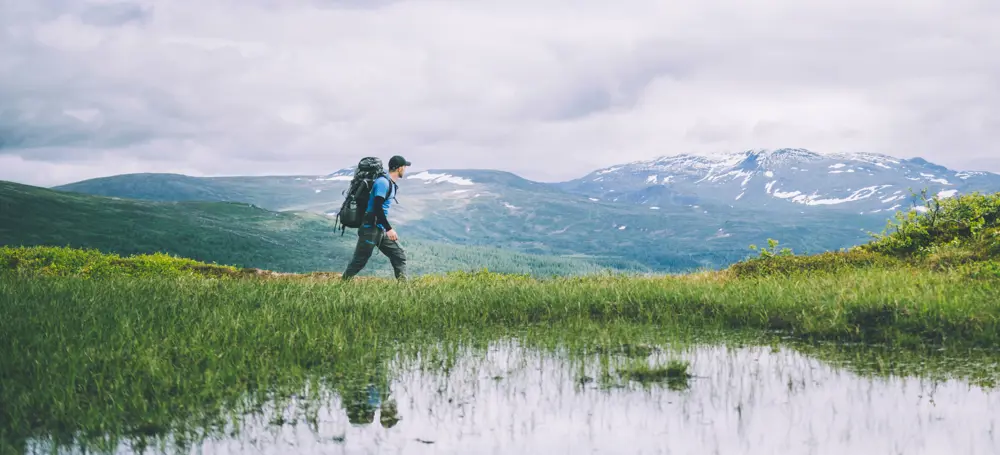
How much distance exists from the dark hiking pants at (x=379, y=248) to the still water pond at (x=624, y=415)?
301 inches

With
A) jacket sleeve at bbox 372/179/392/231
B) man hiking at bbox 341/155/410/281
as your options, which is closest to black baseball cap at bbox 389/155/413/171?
man hiking at bbox 341/155/410/281

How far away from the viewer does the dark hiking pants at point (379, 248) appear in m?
17.0

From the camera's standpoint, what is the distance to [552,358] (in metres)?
10.2

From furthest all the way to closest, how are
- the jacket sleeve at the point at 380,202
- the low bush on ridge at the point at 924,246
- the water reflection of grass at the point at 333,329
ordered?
the low bush on ridge at the point at 924,246 < the jacket sleeve at the point at 380,202 < the water reflection of grass at the point at 333,329

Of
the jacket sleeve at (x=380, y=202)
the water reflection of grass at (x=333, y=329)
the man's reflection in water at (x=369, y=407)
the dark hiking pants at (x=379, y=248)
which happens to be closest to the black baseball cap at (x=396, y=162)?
→ the jacket sleeve at (x=380, y=202)

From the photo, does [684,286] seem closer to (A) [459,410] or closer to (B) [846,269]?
(B) [846,269]

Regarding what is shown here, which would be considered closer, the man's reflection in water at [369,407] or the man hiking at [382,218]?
the man's reflection in water at [369,407]

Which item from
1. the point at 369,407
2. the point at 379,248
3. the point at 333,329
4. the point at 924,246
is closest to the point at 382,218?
the point at 379,248

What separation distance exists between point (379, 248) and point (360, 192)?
5.15 ft

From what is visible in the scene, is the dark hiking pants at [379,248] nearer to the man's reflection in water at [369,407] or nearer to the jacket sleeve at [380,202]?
the jacket sleeve at [380,202]

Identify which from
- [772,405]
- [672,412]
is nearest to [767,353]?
[772,405]

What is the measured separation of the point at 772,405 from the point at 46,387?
24.0ft

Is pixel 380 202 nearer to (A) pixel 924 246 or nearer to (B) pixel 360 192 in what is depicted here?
(B) pixel 360 192

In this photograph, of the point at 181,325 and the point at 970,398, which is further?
the point at 181,325
